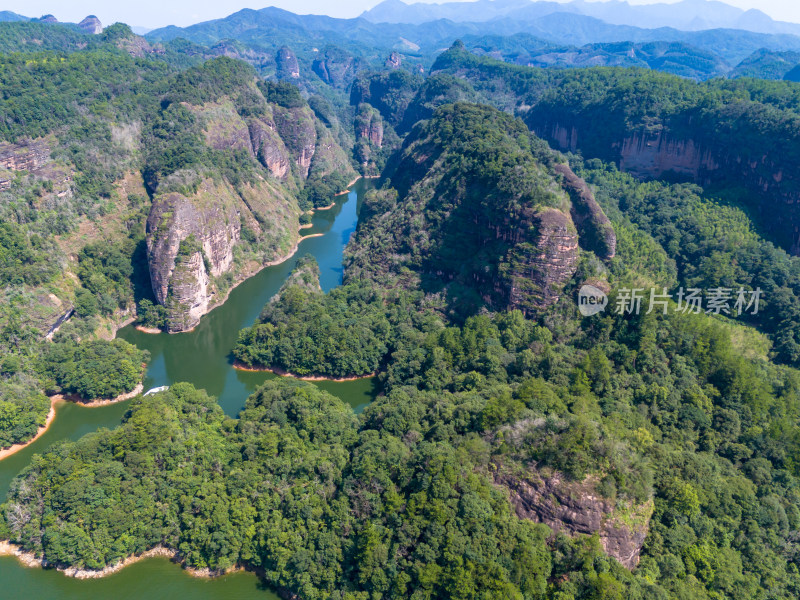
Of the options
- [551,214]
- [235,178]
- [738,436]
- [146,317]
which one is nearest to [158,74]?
[235,178]

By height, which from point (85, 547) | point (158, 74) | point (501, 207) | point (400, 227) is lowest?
point (85, 547)

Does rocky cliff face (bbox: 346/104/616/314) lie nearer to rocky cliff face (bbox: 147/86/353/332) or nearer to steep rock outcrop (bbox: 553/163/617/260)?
steep rock outcrop (bbox: 553/163/617/260)

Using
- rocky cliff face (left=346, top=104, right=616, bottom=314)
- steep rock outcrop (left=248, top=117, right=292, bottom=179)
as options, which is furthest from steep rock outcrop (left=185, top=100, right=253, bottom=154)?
rocky cliff face (left=346, top=104, right=616, bottom=314)

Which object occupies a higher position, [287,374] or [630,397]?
[630,397]

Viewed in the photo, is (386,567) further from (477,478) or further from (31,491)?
(31,491)

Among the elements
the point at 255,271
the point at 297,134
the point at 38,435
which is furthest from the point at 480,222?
the point at 297,134

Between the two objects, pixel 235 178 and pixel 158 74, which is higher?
pixel 158 74

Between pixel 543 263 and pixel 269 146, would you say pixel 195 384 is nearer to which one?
pixel 543 263

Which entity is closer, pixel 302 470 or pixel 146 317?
pixel 302 470
